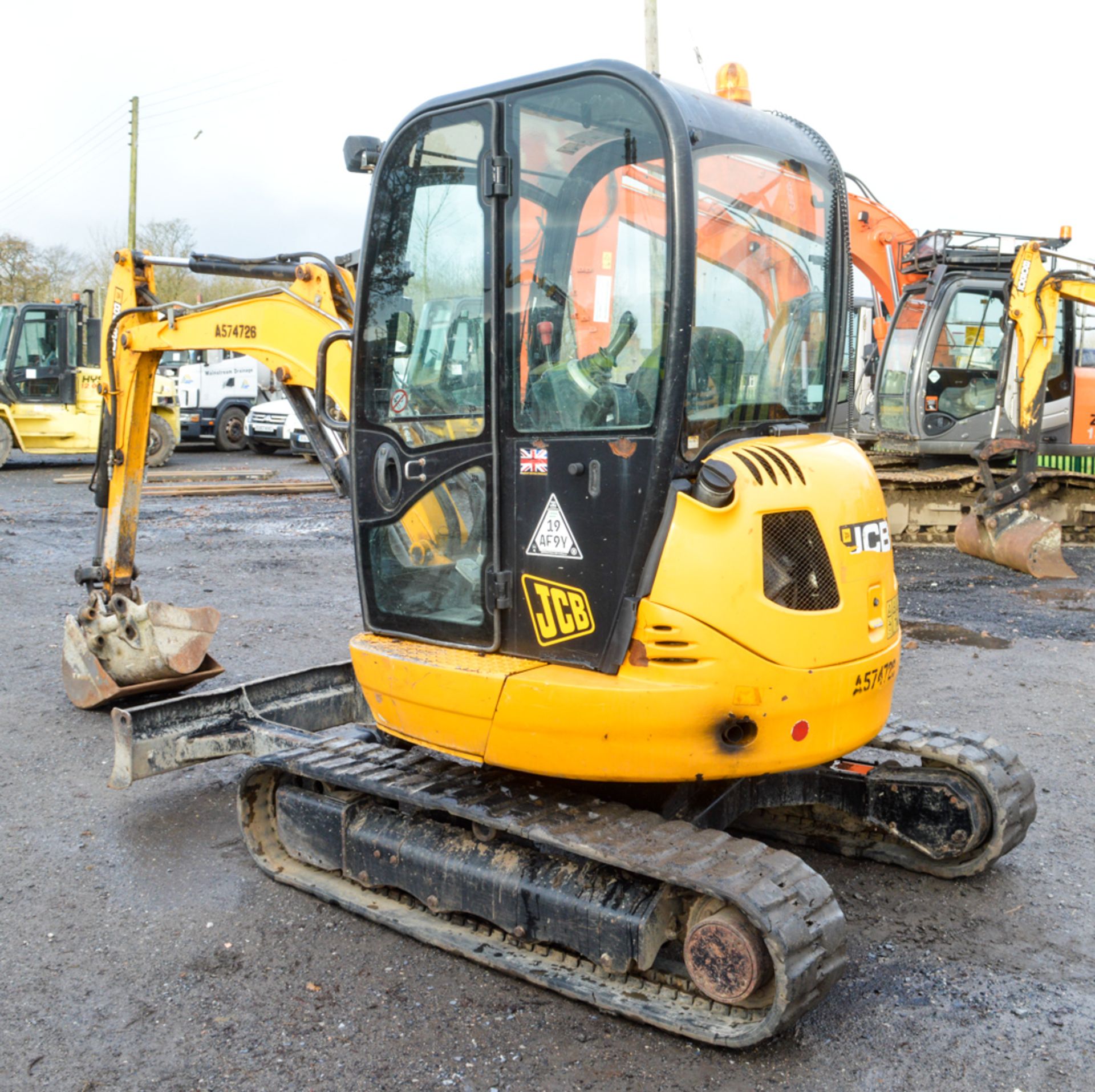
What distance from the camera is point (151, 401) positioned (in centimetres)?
596

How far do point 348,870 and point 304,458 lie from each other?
2005 centimetres

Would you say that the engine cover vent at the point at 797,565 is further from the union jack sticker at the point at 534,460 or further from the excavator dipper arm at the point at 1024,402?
the excavator dipper arm at the point at 1024,402

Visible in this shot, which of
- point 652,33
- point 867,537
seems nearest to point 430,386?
point 867,537

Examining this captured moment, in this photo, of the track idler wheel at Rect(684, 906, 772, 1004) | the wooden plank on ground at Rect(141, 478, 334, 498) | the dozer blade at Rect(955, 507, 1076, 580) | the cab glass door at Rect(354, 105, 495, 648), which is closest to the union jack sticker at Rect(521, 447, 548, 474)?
the cab glass door at Rect(354, 105, 495, 648)

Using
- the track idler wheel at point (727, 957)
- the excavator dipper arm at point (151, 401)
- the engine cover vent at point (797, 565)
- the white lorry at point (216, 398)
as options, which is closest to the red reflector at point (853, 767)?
the engine cover vent at point (797, 565)

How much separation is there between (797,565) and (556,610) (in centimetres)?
76

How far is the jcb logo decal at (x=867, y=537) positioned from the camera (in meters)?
3.46

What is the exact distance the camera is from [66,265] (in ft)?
141

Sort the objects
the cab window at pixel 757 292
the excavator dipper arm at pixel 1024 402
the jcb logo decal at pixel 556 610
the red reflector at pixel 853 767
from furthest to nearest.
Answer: the excavator dipper arm at pixel 1024 402 < the red reflector at pixel 853 767 < the jcb logo decal at pixel 556 610 < the cab window at pixel 757 292

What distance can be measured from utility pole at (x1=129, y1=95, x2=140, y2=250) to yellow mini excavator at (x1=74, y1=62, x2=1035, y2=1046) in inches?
1343

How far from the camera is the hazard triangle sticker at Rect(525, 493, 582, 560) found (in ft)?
11.5

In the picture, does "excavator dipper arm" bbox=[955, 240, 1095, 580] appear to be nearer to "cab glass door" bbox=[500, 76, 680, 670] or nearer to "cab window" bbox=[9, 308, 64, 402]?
"cab glass door" bbox=[500, 76, 680, 670]

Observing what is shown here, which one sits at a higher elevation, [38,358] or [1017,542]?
[38,358]

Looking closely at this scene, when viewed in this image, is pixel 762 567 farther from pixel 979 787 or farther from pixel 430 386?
pixel 979 787
